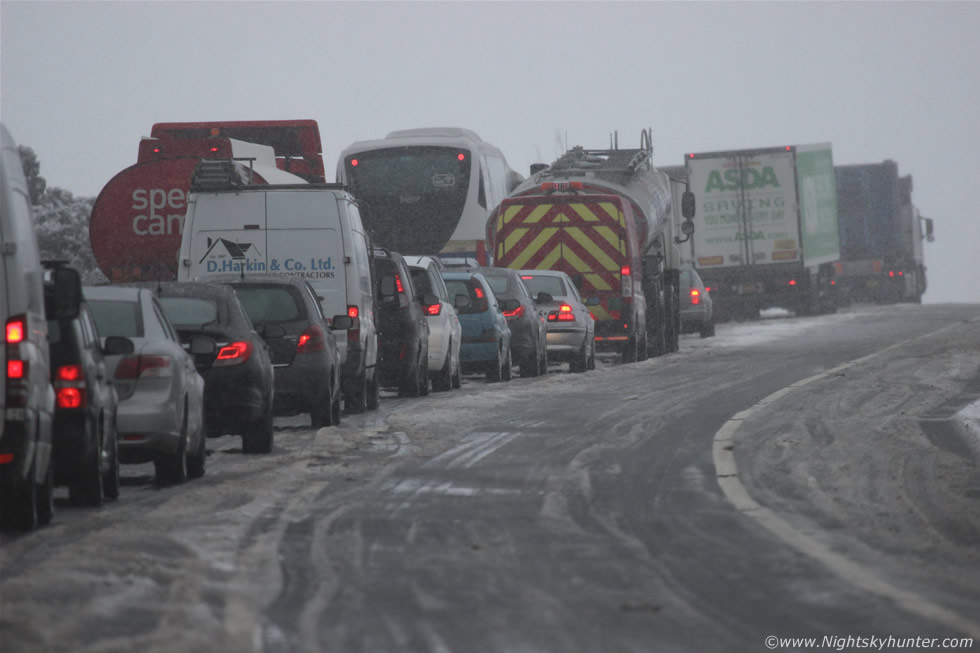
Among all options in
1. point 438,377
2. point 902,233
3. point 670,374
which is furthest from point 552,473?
point 902,233

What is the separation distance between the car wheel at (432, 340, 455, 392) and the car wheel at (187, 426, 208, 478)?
10.0 metres

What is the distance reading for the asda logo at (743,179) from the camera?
4903 centimetres

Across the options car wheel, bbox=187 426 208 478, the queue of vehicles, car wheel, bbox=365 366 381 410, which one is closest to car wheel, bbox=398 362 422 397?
the queue of vehicles

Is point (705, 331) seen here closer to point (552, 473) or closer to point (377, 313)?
point (377, 313)

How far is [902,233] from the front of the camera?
6169 centimetres

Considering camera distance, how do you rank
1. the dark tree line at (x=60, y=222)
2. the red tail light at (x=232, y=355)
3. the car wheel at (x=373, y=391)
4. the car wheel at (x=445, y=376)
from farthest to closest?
the dark tree line at (x=60, y=222) → the car wheel at (x=445, y=376) → the car wheel at (x=373, y=391) → the red tail light at (x=232, y=355)

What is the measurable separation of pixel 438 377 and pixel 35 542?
1393 centimetres

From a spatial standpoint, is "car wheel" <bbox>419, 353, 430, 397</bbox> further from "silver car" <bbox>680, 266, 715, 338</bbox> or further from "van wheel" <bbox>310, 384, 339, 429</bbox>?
"silver car" <bbox>680, 266, 715, 338</bbox>

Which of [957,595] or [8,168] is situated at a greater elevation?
[8,168]

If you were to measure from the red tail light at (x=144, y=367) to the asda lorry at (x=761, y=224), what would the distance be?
38257 millimetres

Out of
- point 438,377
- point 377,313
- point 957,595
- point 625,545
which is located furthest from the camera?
point 438,377

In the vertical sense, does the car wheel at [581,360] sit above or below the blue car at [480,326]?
below

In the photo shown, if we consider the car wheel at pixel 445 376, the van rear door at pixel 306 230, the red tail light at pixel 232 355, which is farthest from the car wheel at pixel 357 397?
the red tail light at pixel 232 355

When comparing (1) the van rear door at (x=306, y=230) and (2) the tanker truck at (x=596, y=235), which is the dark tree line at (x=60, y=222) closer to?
(2) the tanker truck at (x=596, y=235)
